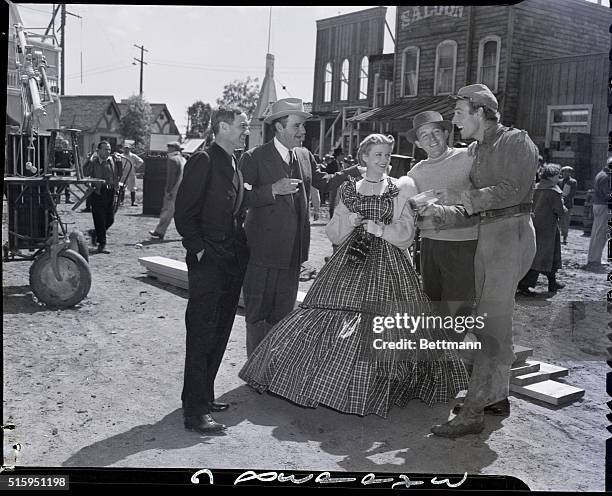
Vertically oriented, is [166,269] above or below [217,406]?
above

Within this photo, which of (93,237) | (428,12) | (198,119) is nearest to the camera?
(428,12)

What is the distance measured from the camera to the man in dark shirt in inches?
159

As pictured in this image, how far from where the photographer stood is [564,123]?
120 inches

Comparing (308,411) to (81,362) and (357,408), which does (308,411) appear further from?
(81,362)

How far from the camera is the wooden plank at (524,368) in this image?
13.2 feet

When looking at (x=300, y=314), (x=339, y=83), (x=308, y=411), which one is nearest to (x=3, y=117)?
(x=339, y=83)

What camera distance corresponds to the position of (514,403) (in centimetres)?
401

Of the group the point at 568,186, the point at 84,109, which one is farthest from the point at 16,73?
the point at 568,186

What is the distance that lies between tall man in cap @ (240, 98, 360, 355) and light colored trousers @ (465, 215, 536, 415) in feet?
3.03

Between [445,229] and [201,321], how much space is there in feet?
4.68

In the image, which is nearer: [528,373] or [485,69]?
[485,69]

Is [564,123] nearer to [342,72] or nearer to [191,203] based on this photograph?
[342,72]

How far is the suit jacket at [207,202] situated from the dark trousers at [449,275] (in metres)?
1.11

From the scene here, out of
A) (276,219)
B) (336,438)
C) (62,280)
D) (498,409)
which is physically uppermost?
(276,219)
